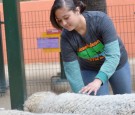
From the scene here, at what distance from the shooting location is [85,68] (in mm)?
3471

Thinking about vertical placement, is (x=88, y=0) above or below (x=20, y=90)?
above

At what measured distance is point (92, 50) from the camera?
3.15m

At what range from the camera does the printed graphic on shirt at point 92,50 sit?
122 inches

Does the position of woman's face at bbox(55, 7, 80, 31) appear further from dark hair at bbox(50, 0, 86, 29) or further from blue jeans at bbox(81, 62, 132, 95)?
blue jeans at bbox(81, 62, 132, 95)

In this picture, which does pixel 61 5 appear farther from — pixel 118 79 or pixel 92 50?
pixel 118 79

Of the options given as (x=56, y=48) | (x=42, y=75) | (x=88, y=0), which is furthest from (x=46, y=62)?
(x=88, y=0)

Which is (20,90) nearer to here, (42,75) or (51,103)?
(51,103)

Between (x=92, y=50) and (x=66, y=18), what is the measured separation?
432 mm

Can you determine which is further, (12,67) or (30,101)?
(12,67)

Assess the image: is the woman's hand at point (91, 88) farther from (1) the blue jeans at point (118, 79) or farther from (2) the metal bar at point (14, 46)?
(2) the metal bar at point (14, 46)

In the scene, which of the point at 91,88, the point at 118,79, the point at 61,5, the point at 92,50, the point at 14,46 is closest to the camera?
the point at 91,88

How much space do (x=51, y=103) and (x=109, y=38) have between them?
1.08m

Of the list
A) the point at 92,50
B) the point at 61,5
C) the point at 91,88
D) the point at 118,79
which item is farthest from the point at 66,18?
the point at 118,79

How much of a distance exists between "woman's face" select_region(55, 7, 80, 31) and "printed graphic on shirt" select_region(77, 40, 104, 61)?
287 millimetres
